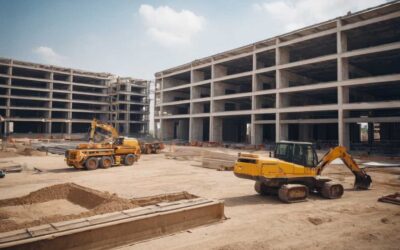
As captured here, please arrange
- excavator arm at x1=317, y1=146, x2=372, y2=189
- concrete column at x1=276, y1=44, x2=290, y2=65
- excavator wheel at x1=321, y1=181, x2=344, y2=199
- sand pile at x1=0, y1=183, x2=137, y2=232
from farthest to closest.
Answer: concrete column at x1=276, y1=44, x2=290, y2=65 < excavator arm at x1=317, y1=146, x2=372, y2=189 < excavator wheel at x1=321, y1=181, x2=344, y2=199 < sand pile at x1=0, y1=183, x2=137, y2=232

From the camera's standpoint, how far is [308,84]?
137ft

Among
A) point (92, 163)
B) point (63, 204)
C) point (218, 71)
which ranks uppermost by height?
point (218, 71)

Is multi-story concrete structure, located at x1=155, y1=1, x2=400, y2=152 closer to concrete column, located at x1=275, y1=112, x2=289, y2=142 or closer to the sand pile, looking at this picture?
concrete column, located at x1=275, y1=112, x2=289, y2=142

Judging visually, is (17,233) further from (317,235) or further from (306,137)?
(306,137)

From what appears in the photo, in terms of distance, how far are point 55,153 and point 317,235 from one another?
31.5 m

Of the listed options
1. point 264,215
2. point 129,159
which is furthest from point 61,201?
point 129,159

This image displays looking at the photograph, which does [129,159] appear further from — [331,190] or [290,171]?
[331,190]

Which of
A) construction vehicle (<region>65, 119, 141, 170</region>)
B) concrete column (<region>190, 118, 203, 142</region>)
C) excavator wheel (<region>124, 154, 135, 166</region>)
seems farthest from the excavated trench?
concrete column (<region>190, 118, 203, 142</region>)

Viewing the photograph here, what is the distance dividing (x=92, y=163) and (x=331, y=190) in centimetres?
1570

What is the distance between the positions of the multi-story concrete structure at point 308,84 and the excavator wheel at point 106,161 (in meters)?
22.4

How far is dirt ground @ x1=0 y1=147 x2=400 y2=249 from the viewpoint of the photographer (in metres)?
6.75

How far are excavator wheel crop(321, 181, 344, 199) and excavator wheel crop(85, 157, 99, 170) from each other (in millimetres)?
15320

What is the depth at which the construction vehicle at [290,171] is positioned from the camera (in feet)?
33.9

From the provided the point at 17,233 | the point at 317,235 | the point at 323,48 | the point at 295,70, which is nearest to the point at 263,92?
the point at 295,70
